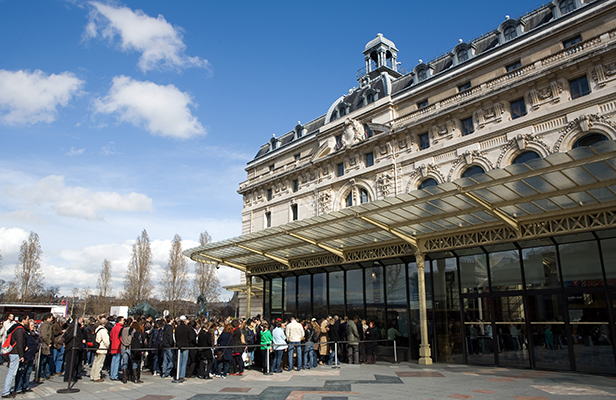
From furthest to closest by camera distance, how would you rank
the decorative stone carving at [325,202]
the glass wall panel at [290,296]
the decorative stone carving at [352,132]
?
the decorative stone carving at [325,202], the decorative stone carving at [352,132], the glass wall panel at [290,296]

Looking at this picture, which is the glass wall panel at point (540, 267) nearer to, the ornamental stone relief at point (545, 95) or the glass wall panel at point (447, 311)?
the glass wall panel at point (447, 311)

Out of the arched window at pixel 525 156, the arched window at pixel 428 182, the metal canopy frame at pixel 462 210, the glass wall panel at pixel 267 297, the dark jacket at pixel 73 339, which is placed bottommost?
the dark jacket at pixel 73 339

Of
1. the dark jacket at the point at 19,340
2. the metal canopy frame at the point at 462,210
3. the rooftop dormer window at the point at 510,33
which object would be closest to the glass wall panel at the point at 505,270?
the metal canopy frame at the point at 462,210

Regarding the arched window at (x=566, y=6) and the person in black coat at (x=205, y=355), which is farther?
the arched window at (x=566, y=6)

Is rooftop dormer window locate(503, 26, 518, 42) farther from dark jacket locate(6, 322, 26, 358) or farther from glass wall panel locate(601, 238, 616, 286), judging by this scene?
dark jacket locate(6, 322, 26, 358)

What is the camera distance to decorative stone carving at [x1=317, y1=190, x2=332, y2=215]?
29089 mm

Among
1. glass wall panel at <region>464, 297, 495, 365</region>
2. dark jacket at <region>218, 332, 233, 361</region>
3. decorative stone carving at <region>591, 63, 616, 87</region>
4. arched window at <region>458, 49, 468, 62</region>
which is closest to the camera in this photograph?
dark jacket at <region>218, 332, 233, 361</region>

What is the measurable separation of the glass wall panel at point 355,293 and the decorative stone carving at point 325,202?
26.7ft

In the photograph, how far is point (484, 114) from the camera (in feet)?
72.5

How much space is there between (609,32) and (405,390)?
60.9 feet

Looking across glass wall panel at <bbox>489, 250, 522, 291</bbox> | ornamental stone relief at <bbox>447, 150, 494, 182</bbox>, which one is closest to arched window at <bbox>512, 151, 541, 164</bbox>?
ornamental stone relief at <bbox>447, 150, 494, 182</bbox>

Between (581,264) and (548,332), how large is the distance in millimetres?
2591

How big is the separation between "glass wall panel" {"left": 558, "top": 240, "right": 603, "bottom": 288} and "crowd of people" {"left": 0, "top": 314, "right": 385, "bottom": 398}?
7.80 metres

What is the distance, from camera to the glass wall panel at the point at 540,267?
14.6m
